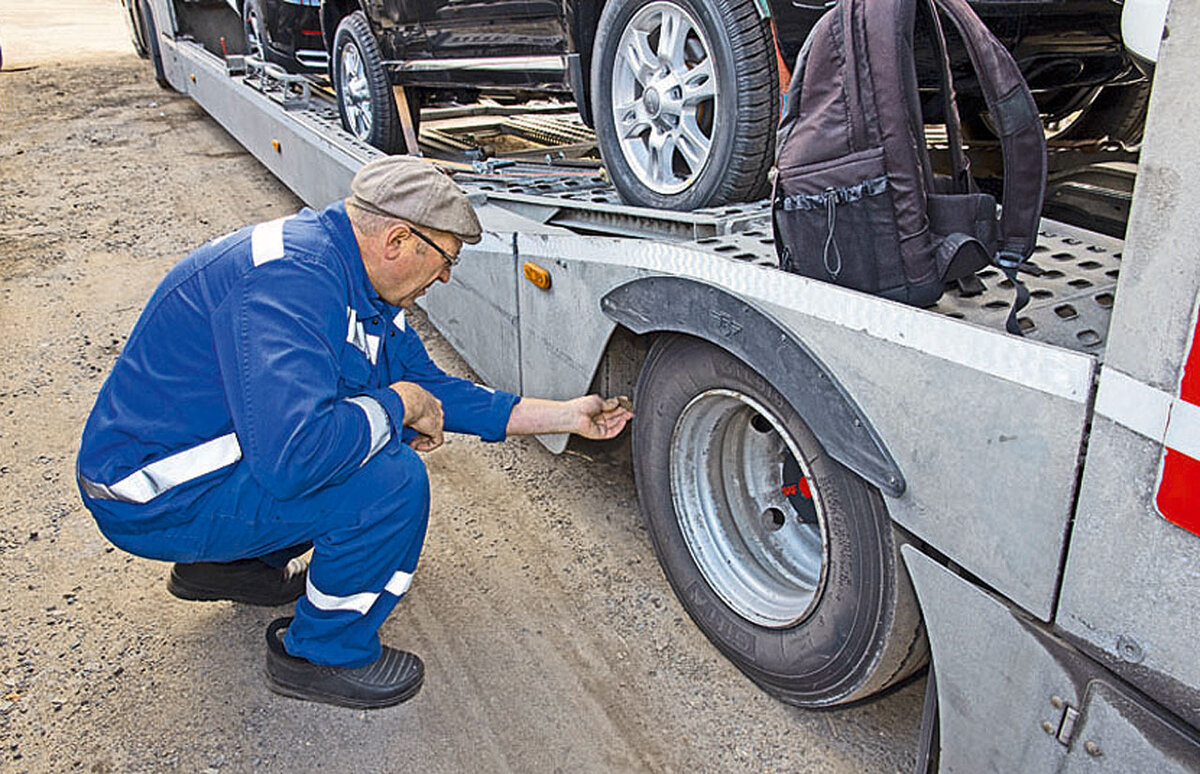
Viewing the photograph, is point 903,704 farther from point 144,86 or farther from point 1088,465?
point 144,86

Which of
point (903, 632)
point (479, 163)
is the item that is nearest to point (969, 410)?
point (903, 632)

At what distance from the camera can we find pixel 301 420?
1991 mm

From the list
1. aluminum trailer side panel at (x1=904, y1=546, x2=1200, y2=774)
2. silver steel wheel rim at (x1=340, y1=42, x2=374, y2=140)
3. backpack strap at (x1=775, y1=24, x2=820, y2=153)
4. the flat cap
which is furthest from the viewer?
silver steel wheel rim at (x1=340, y1=42, x2=374, y2=140)

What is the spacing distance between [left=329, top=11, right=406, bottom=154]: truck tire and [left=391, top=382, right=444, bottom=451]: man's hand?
10.2 feet

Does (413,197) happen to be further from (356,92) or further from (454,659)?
(356,92)

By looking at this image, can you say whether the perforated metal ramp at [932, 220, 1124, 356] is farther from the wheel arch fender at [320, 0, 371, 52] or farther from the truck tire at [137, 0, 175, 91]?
the truck tire at [137, 0, 175, 91]

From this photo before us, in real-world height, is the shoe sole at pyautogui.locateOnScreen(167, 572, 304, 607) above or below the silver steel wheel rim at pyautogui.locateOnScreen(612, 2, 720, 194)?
below

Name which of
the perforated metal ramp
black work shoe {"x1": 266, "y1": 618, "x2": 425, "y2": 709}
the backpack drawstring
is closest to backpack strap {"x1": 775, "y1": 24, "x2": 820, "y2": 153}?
the backpack drawstring

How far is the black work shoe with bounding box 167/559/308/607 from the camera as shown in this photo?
8.71ft

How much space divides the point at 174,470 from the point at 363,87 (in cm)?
367

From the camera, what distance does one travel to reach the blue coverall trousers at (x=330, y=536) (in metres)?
2.22

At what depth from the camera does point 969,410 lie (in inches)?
63.4

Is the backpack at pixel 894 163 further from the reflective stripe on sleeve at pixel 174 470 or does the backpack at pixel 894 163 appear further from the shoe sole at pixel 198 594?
the shoe sole at pixel 198 594

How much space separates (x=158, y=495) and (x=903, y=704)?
1.91 metres
